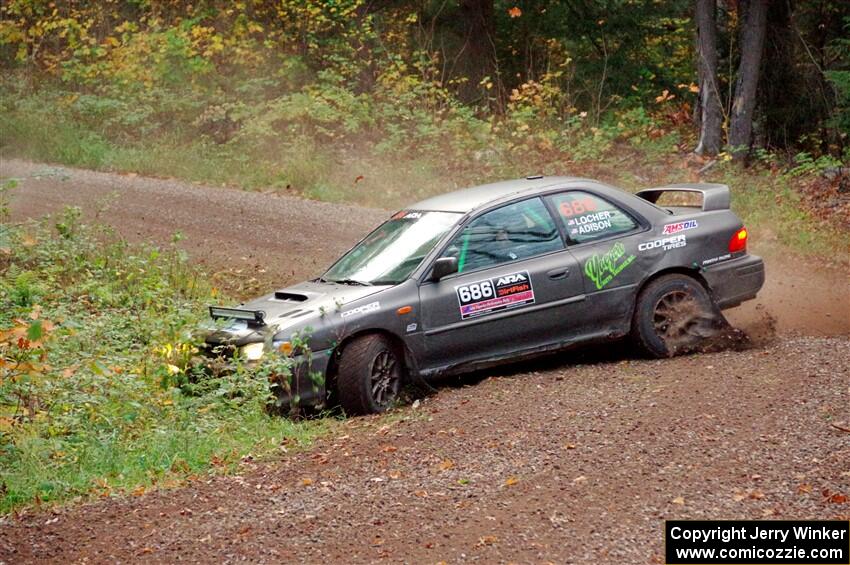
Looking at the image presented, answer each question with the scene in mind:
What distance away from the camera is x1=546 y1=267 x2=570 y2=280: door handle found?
8617 mm

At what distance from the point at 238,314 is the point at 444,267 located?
166 cm

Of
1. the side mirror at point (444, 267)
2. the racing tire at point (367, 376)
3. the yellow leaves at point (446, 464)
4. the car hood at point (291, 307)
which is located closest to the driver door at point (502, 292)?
the side mirror at point (444, 267)

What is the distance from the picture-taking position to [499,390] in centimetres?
818

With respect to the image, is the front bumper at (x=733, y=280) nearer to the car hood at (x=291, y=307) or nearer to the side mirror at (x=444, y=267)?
the side mirror at (x=444, y=267)

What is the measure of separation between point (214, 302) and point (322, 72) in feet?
32.8

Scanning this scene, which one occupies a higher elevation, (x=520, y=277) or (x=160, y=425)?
(x=520, y=277)

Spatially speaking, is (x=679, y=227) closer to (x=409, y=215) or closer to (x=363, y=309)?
(x=409, y=215)

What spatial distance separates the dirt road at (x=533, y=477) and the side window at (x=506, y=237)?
3.25 feet

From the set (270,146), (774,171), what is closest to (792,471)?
(774,171)

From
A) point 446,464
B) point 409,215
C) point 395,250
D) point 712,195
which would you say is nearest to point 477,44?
point 712,195

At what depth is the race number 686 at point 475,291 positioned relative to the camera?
8359 millimetres

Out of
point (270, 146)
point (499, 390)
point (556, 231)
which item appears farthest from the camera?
point (270, 146)

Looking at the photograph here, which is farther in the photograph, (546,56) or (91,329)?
(546,56)

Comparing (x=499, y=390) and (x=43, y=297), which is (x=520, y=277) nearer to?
(x=499, y=390)
